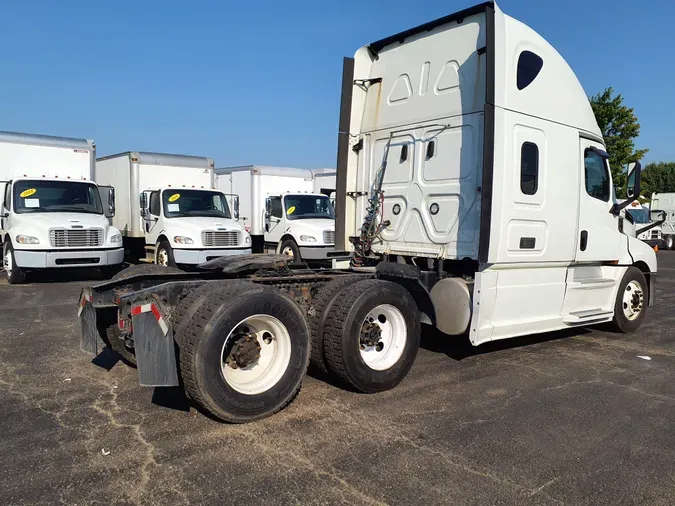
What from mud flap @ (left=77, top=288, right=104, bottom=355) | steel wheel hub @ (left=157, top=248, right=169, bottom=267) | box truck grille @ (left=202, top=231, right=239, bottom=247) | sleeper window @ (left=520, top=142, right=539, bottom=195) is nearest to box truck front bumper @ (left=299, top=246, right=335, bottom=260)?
box truck grille @ (left=202, top=231, right=239, bottom=247)

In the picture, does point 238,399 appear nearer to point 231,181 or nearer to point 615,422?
point 615,422

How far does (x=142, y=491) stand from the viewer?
3180 mm

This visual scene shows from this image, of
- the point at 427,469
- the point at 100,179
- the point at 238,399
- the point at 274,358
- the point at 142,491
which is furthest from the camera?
the point at 100,179

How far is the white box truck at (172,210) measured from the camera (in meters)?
13.7

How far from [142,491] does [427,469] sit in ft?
5.72

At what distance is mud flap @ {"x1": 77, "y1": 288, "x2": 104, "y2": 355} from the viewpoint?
4.75m

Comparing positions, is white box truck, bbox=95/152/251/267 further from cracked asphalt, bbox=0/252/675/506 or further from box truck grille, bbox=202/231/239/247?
cracked asphalt, bbox=0/252/675/506

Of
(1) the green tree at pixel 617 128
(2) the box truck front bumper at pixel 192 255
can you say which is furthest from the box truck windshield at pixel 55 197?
(1) the green tree at pixel 617 128

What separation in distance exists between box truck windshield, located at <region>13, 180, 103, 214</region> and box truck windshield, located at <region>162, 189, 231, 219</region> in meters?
1.68

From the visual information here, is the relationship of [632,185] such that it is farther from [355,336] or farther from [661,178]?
[661,178]

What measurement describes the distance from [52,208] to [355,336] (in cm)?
1074

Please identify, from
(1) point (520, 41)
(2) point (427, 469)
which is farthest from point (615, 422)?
(1) point (520, 41)

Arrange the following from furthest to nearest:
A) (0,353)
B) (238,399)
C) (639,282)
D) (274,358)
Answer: (639,282) → (0,353) → (274,358) → (238,399)

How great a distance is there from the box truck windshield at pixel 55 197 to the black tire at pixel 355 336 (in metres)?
10.5
